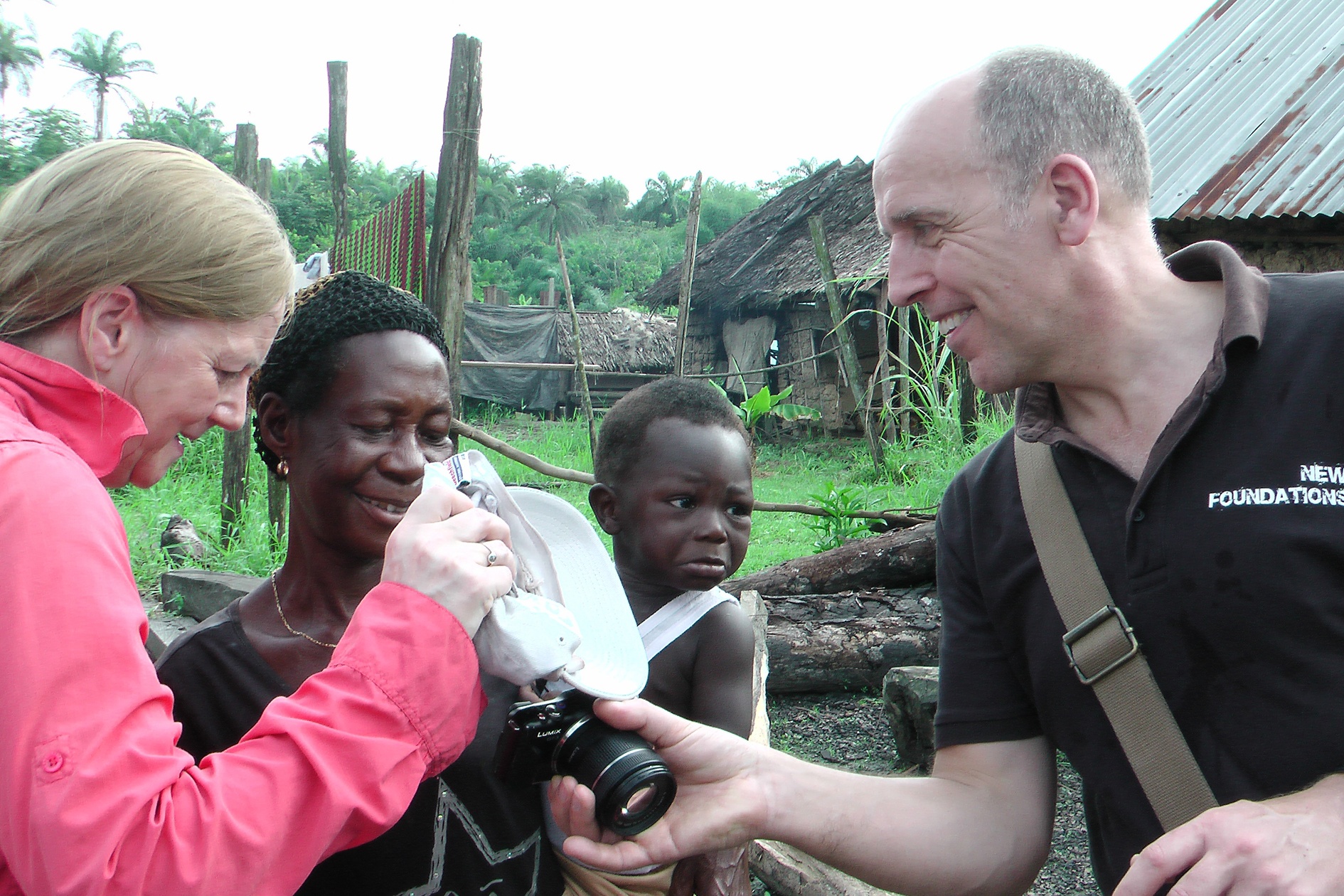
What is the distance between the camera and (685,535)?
225 centimetres

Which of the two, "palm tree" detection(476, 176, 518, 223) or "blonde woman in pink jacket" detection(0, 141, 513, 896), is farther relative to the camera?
"palm tree" detection(476, 176, 518, 223)

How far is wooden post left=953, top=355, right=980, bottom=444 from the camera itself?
25.8 ft

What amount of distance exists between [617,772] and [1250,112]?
318 inches

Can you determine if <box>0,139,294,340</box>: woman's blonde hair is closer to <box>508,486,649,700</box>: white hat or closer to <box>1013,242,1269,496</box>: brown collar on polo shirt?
<box>508,486,649,700</box>: white hat

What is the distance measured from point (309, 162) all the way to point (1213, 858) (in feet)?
150

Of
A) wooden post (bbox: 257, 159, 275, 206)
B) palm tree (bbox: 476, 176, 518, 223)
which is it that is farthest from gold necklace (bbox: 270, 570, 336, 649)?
palm tree (bbox: 476, 176, 518, 223)

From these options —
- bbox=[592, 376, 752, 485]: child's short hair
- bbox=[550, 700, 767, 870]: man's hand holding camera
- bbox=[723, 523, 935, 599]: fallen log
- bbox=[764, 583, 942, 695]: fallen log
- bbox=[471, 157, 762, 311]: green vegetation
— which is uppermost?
bbox=[471, 157, 762, 311]: green vegetation

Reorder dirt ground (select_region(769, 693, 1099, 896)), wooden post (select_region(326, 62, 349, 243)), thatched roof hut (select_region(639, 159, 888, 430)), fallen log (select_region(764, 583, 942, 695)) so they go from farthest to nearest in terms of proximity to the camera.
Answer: thatched roof hut (select_region(639, 159, 888, 430)) → wooden post (select_region(326, 62, 349, 243)) → fallen log (select_region(764, 583, 942, 695)) → dirt ground (select_region(769, 693, 1099, 896))

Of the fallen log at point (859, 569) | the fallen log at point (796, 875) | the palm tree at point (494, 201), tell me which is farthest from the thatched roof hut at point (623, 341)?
the palm tree at point (494, 201)

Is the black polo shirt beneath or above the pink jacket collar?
beneath

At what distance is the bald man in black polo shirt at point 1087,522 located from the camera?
1.41 m

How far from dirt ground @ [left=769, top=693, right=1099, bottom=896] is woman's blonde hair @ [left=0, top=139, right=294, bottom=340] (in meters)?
3.23

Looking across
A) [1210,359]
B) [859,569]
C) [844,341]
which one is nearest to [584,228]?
[844,341]

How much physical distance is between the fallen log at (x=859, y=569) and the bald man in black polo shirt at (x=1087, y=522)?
326 cm
